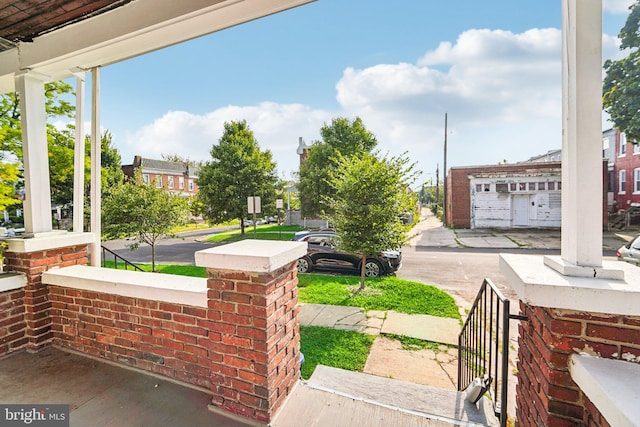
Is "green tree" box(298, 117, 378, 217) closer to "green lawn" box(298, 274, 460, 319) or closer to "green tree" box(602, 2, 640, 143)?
"green lawn" box(298, 274, 460, 319)

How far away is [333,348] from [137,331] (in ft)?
9.55

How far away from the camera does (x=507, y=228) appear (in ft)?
64.7

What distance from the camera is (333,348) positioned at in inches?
176

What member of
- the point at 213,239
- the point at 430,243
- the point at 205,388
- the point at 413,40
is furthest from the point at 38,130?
the point at 213,239

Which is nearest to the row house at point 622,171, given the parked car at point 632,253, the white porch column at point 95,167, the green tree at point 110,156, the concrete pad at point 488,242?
the concrete pad at point 488,242

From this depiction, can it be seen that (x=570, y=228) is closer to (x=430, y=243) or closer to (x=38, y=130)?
(x=38, y=130)

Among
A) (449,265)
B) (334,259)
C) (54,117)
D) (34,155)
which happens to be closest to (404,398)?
(34,155)

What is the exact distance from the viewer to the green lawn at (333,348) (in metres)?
4.00

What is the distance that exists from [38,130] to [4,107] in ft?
19.2

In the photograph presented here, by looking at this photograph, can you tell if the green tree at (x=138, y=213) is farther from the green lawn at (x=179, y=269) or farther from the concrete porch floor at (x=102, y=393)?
the concrete porch floor at (x=102, y=393)

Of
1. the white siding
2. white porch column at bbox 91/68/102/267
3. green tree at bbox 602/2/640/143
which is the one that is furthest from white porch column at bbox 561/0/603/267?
the white siding

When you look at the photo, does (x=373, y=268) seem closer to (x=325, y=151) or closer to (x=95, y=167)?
(x=95, y=167)

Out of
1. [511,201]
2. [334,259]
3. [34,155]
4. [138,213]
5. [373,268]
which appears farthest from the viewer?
[511,201]

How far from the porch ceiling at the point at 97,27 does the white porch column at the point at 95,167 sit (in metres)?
0.23
